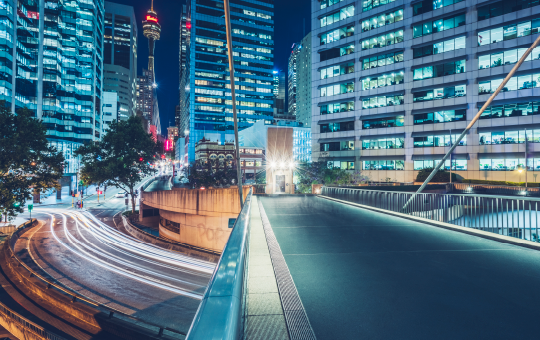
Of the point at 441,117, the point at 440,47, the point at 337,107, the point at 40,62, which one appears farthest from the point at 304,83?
the point at 441,117

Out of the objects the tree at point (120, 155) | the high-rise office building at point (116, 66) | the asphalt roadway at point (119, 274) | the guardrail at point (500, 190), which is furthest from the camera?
the high-rise office building at point (116, 66)


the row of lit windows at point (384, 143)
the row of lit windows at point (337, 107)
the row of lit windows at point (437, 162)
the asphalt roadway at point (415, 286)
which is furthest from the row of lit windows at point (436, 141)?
the asphalt roadway at point (415, 286)

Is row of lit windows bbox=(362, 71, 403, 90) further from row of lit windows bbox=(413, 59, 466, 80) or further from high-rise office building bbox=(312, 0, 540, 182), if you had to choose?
row of lit windows bbox=(413, 59, 466, 80)

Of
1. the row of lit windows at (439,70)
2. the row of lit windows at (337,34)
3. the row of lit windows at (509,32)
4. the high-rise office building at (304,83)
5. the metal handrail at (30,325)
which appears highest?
the high-rise office building at (304,83)

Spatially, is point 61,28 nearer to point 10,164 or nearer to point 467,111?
point 10,164

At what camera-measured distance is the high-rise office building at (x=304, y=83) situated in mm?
154500

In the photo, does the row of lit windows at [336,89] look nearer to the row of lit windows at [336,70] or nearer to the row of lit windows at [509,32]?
the row of lit windows at [336,70]

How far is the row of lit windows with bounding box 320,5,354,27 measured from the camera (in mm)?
49656

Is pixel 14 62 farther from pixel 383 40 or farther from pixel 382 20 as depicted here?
pixel 383 40

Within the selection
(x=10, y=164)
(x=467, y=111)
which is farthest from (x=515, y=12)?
(x=10, y=164)

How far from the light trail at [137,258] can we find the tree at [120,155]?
42.4 feet

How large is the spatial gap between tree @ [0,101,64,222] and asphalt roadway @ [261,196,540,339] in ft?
90.1

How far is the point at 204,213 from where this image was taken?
23547mm

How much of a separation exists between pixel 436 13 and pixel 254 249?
168 feet
